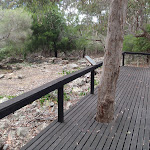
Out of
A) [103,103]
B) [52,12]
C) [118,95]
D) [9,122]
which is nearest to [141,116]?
[103,103]

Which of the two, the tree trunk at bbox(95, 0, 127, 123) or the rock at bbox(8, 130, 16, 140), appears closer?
the tree trunk at bbox(95, 0, 127, 123)

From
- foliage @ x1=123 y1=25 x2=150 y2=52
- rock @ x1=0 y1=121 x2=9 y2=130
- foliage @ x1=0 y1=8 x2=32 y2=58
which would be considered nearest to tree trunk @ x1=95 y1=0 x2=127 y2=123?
rock @ x1=0 y1=121 x2=9 y2=130

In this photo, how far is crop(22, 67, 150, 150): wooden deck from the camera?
6.53 ft

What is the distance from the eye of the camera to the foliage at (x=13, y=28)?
43.5 ft

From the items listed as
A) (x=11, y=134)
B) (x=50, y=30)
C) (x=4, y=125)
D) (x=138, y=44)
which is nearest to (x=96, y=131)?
(x=11, y=134)

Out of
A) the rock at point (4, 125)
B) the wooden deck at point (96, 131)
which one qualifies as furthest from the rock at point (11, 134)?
the wooden deck at point (96, 131)

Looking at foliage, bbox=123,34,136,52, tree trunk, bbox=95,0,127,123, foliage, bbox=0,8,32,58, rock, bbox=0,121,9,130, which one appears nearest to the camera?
tree trunk, bbox=95,0,127,123

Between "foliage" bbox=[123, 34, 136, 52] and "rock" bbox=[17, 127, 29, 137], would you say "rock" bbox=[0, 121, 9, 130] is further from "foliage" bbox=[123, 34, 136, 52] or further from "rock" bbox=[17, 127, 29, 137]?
"foliage" bbox=[123, 34, 136, 52]

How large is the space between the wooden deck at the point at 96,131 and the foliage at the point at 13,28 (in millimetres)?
12157

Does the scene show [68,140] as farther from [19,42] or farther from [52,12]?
[52,12]

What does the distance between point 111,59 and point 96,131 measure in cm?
102

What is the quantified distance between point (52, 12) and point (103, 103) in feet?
51.6

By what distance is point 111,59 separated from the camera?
2.34 meters

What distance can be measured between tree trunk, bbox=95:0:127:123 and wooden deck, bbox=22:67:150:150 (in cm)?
23
